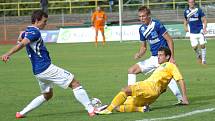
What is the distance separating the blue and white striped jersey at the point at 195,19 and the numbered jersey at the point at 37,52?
12228 mm

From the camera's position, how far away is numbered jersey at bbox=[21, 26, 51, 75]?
10422 mm

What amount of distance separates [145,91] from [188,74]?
Answer: 7.17 m

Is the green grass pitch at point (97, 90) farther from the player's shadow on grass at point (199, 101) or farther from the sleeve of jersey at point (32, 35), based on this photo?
the sleeve of jersey at point (32, 35)

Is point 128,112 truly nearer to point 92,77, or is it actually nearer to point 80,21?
point 92,77

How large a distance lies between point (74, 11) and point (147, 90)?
46814 mm

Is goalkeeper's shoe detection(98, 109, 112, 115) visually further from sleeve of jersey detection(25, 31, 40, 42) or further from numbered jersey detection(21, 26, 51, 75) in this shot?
sleeve of jersey detection(25, 31, 40, 42)

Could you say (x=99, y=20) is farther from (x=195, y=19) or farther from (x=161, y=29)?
(x=161, y=29)

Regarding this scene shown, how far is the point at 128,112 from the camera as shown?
35.6 ft

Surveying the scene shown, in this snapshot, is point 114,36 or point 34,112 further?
point 114,36

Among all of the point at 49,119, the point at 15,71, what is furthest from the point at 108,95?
the point at 15,71

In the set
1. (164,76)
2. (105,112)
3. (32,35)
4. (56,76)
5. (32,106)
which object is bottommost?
(105,112)

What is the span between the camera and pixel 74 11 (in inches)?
2250

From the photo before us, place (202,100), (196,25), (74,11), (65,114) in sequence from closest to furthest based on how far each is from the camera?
1. (65,114)
2. (202,100)
3. (196,25)
4. (74,11)

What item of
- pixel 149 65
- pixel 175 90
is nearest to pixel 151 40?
pixel 149 65
